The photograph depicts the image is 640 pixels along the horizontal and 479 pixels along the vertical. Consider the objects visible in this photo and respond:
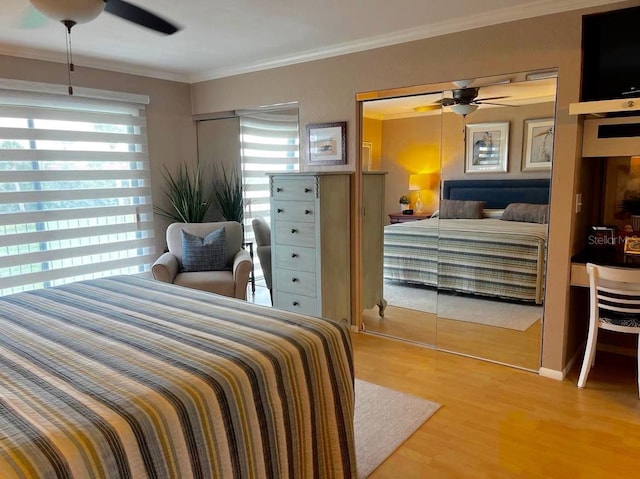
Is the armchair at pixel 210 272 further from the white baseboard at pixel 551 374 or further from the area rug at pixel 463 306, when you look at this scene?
the white baseboard at pixel 551 374

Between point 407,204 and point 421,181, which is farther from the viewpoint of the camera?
point 407,204

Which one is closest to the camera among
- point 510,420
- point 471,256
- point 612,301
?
point 510,420

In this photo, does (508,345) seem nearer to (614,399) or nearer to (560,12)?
(614,399)

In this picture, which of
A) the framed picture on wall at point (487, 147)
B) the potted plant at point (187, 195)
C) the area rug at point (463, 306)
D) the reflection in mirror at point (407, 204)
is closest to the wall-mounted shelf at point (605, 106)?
the framed picture on wall at point (487, 147)

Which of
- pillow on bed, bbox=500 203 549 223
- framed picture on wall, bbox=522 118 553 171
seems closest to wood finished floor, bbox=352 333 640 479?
pillow on bed, bbox=500 203 549 223

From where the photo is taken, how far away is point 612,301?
275cm

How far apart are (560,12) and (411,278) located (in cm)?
224

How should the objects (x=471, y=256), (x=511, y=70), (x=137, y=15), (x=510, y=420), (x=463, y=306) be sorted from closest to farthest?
(x=137, y=15)
(x=510, y=420)
(x=511, y=70)
(x=471, y=256)
(x=463, y=306)

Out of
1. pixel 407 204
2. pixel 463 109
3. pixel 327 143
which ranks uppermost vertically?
pixel 463 109

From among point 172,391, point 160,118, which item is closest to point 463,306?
point 172,391

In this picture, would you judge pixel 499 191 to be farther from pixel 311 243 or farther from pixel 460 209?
pixel 311 243

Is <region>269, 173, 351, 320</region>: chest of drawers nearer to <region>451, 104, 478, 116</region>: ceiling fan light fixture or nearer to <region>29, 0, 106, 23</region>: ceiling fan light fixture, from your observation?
<region>451, 104, 478, 116</region>: ceiling fan light fixture

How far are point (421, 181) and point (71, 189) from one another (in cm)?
315

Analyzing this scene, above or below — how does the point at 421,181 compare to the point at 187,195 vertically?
above
